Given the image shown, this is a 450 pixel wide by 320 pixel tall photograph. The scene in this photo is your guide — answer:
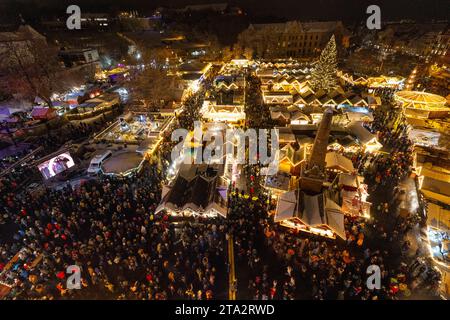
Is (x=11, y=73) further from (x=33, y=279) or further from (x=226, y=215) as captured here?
(x=226, y=215)

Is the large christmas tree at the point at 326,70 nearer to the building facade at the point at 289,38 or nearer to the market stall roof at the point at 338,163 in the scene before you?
the market stall roof at the point at 338,163

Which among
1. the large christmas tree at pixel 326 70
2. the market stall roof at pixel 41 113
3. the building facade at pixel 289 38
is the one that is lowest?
the market stall roof at pixel 41 113

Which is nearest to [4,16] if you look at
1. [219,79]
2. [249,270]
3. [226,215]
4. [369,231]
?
[219,79]

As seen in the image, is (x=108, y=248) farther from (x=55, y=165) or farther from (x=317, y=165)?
(x=317, y=165)

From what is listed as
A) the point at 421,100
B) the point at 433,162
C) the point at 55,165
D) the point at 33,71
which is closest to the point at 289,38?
the point at 421,100

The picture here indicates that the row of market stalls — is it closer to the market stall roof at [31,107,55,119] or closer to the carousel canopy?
the carousel canopy

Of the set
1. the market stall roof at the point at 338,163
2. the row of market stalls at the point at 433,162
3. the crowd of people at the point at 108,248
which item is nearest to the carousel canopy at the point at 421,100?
the row of market stalls at the point at 433,162

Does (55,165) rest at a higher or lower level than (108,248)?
higher
